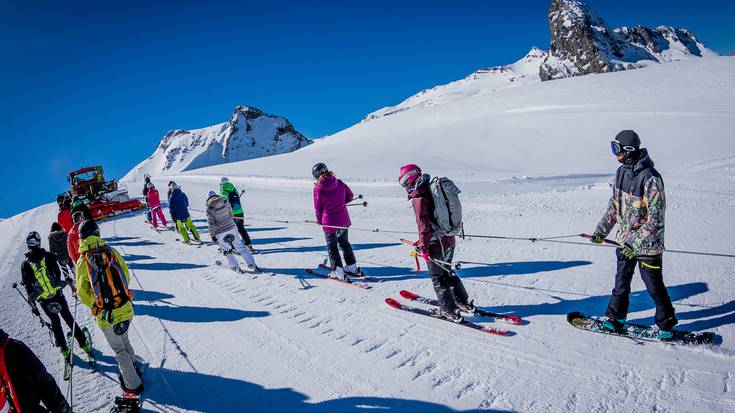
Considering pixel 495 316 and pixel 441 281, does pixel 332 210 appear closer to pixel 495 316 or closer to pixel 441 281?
pixel 441 281

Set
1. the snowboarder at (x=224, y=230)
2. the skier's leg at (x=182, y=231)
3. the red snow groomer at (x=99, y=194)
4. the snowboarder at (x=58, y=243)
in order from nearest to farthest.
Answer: the snowboarder at (x=58, y=243)
the snowboarder at (x=224, y=230)
the skier's leg at (x=182, y=231)
the red snow groomer at (x=99, y=194)

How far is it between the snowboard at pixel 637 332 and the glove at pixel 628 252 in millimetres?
903

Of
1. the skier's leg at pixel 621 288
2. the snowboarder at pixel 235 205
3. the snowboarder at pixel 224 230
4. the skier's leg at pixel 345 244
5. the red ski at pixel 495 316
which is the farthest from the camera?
the snowboarder at pixel 235 205

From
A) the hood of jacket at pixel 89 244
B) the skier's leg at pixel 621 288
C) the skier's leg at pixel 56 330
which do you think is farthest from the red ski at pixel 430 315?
the skier's leg at pixel 56 330

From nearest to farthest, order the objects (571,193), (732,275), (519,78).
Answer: (732,275), (571,193), (519,78)

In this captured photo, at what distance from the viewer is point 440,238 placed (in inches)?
190

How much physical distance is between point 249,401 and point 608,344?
13.2 feet

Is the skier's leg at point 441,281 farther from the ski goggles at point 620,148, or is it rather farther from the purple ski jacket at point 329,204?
the purple ski jacket at point 329,204

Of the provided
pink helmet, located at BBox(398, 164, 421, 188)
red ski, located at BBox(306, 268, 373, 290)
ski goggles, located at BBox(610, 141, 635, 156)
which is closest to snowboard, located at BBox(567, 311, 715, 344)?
ski goggles, located at BBox(610, 141, 635, 156)

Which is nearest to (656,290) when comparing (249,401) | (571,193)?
(249,401)

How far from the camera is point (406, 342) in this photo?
4641 mm

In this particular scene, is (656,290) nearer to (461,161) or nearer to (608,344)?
(608,344)

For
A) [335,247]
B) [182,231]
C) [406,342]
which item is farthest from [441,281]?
[182,231]

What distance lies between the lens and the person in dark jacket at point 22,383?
2.59 m
